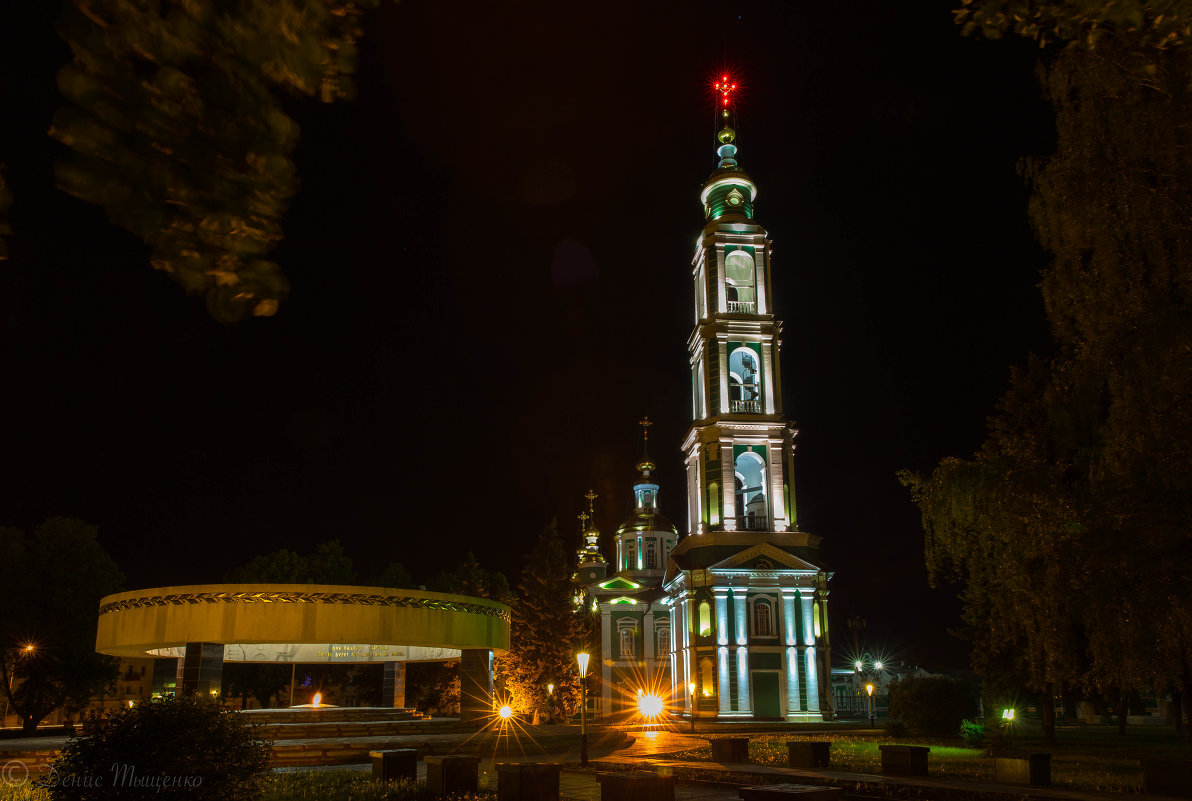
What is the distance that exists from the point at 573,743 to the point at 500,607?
17.9 feet

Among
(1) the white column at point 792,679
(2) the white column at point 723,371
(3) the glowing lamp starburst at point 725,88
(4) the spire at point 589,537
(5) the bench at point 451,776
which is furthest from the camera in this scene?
(4) the spire at point 589,537

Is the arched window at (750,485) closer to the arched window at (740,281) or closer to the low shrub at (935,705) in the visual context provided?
the arched window at (740,281)

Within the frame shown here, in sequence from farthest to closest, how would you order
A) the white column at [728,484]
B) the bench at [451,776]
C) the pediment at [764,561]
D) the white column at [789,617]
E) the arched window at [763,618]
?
the white column at [728,484], the arched window at [763,618], the pediment at [764,561], the white column at [789,617], the bench at [451,776]

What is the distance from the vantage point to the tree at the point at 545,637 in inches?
2005

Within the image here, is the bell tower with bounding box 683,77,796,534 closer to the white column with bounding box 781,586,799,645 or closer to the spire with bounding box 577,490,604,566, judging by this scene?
the white column with bounding box 781,586,799,645

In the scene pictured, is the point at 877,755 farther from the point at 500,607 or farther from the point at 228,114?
the point at 228,114

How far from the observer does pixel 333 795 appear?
12062 mm

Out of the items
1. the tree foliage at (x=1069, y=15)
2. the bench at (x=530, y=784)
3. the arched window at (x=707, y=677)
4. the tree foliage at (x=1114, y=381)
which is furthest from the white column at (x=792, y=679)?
the tree foliage at (x=1069, y=15)

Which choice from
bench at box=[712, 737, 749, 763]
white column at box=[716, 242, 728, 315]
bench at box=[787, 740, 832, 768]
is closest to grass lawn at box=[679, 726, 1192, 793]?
bench at box=[787, 740, 832, 768]

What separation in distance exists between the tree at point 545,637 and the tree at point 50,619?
20656 millimetres

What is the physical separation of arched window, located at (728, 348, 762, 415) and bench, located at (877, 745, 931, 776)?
117 feet

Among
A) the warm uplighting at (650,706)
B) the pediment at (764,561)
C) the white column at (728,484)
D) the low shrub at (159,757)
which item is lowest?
the warm uplighting at (650,706)

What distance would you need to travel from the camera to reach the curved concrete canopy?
64.5 feet

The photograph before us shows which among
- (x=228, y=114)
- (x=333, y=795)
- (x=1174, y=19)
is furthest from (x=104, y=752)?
(x=1174, y=19)
